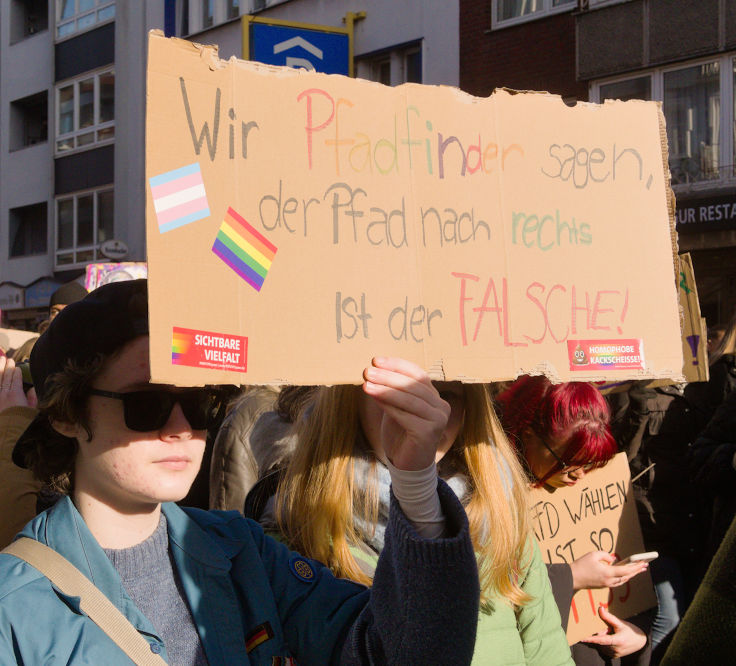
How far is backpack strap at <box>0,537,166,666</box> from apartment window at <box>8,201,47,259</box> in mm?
22216

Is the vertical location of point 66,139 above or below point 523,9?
above

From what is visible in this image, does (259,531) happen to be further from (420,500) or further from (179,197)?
(179,197)

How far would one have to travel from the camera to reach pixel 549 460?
304 cm

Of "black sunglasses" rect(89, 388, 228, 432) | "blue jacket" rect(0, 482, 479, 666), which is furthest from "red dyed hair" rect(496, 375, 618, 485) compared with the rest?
"black sunglasses" rect(89, 388, 228, 432)

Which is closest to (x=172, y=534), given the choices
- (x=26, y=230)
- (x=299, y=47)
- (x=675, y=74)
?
(x=299, y=47)

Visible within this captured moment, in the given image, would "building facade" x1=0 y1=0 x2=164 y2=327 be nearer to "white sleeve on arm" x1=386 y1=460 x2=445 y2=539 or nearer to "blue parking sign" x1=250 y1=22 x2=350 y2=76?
"blue parking sign" x1=250 y1=22 x2=350 y2=76

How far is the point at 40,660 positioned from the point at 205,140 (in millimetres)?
938

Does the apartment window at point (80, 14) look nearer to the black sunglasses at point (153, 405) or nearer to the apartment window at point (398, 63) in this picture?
the apartment window at point (398, 63)

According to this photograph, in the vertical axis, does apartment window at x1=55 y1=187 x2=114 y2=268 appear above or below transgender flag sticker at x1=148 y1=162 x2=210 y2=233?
above

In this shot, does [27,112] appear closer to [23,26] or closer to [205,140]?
[23,26]

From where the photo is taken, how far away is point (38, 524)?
5.21ft

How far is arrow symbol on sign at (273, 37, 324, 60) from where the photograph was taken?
29.9 ft

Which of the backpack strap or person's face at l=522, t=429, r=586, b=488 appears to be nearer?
the backpack strap

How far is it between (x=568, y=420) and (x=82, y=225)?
19679 mm
